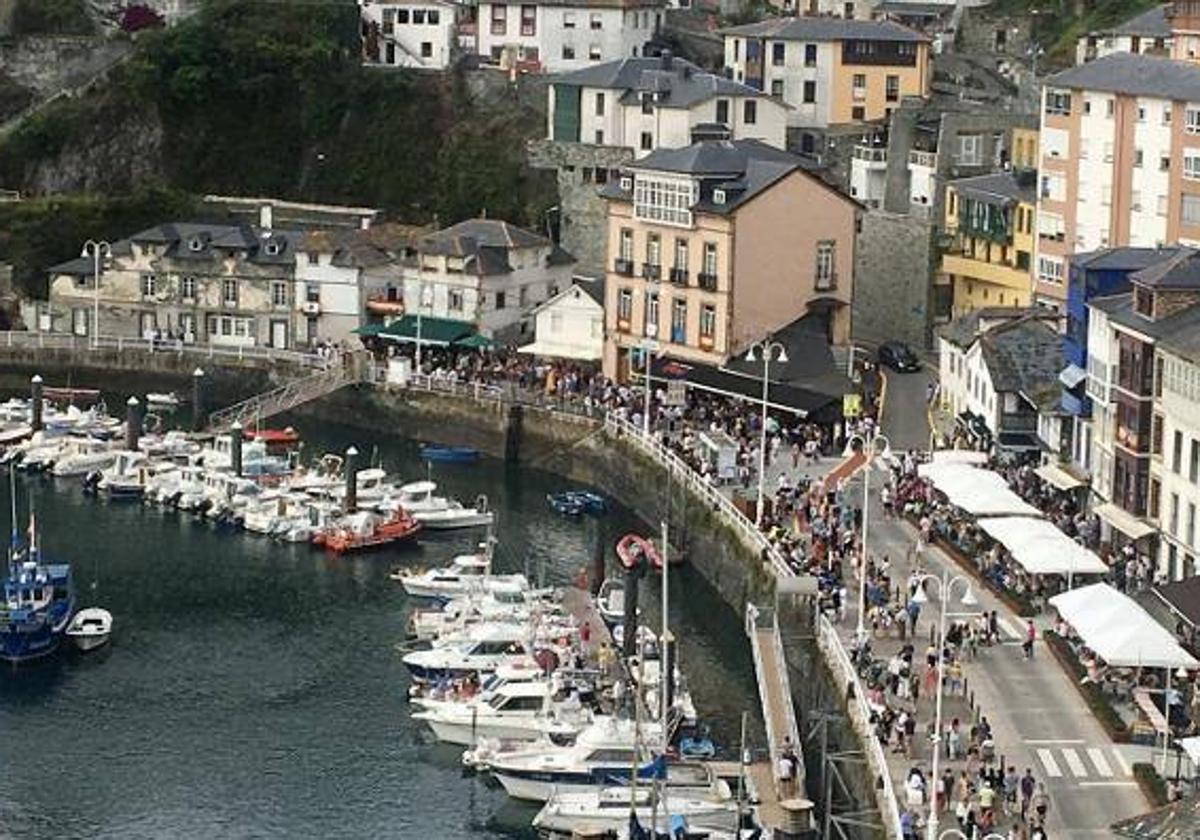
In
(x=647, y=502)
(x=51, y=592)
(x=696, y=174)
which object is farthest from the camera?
(x=696, y=174)

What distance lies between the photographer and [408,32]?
4500 inches

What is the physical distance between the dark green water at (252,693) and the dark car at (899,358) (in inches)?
510

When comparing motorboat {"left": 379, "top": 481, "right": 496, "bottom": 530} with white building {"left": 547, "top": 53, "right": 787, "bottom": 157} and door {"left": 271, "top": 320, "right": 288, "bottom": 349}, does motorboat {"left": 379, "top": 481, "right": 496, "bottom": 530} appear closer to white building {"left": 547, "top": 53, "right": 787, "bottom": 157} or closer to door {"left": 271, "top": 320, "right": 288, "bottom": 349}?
door {"left": 271, "top": 320, "right": 288, "bottom": 349}

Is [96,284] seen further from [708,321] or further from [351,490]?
[351,490]

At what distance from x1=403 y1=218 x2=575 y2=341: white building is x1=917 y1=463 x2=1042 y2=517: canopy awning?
96.3 ft

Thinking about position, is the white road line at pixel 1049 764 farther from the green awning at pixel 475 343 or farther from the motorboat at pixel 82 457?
the green awning at pixel 475 343

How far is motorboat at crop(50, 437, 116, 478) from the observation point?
83375 mm

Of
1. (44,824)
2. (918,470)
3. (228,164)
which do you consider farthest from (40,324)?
(44,824)

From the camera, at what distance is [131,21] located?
11881 centimetres

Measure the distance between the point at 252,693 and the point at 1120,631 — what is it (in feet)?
64.5

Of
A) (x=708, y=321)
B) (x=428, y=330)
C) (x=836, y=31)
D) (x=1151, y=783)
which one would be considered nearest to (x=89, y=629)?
(x=708, y=321)

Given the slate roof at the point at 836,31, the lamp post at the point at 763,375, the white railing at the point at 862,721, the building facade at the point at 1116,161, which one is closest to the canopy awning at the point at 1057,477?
the lamp post at the point at 763,375

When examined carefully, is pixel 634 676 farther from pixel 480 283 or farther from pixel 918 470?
pixel 480 283

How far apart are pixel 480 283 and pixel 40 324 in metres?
17.2
